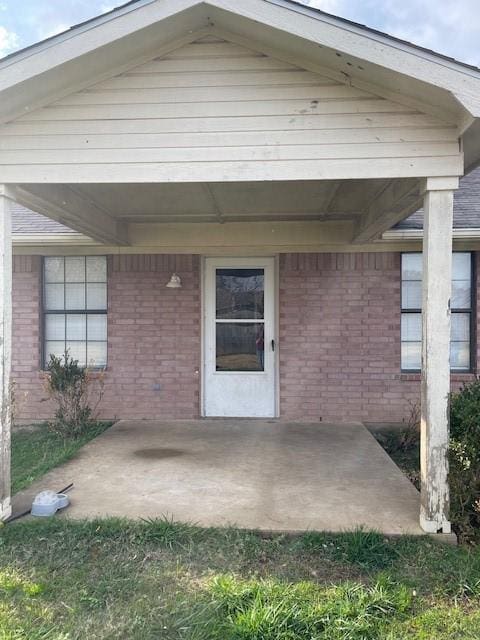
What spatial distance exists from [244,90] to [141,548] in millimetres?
3425

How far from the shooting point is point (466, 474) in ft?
11.1

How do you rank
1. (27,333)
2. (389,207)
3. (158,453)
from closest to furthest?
(389,207) < (158,453) < (27,333)

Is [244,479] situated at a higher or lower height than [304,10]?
lower

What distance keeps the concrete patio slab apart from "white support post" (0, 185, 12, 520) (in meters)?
0.31

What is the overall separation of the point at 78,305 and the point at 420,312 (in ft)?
17.1

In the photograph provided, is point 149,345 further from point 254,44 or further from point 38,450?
point 254,44

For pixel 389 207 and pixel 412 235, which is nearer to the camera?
pixel 389 207

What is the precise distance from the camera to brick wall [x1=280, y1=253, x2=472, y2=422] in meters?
6.82

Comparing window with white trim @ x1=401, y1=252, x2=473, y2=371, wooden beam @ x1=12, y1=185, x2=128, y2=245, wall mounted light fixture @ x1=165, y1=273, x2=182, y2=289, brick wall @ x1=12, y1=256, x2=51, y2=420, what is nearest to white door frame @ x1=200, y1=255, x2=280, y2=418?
wall mounted light fixture @ x1=165, y1=273, x2=182, y2=289

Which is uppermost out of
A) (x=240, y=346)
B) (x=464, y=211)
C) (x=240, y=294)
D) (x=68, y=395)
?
(x=464, y=211)

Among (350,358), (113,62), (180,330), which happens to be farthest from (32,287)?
(350,358)

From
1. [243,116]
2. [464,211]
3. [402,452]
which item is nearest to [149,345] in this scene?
[402,452]

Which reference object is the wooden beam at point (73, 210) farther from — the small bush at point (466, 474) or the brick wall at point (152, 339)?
the small bush at point (466, 474)

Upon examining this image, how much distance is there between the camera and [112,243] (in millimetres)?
6684
